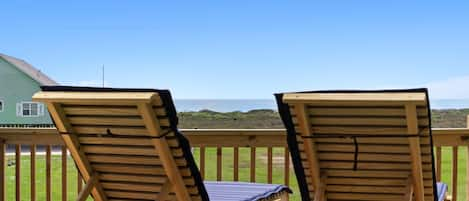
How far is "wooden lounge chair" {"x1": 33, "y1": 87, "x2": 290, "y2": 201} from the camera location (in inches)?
88.0

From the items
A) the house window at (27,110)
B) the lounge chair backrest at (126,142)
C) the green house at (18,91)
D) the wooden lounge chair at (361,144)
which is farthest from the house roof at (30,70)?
the wooden lounge chair at (361,144)

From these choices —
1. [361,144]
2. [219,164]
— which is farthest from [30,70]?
[361,144]

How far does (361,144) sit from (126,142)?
1.09m

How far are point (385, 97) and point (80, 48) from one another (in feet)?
24.8

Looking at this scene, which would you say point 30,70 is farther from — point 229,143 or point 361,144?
point 361,144

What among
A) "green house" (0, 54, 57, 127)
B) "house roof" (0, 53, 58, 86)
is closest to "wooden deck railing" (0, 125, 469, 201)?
"green house" (0, 54, 57, 127)

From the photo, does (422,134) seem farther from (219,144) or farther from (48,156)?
(48,156)

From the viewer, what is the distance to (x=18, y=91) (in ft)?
20.9

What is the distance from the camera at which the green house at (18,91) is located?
5.53 metres

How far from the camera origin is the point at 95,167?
2.65m

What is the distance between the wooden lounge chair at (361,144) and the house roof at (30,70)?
194 inches

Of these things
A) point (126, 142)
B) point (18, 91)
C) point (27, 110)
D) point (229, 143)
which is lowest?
point (126, 142)

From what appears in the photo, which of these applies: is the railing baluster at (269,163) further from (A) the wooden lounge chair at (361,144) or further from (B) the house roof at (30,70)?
(B) the house roof at (30,70)

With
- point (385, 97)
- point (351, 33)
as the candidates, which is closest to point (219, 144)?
point (385, 97)
